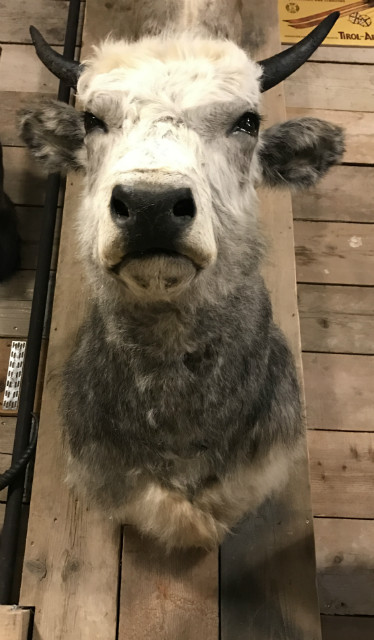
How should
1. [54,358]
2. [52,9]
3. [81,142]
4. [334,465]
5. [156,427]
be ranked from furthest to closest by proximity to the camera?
[52,9] < [334,465] < [54,358] < [81,142] < [156,427]

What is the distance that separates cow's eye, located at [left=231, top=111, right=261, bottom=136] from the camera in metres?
1.23

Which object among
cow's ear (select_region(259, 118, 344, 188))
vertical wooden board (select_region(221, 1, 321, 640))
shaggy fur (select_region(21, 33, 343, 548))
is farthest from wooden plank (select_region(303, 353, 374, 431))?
cow's ear (select_region(259, 118, 344, 188))

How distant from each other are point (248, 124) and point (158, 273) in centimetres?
55

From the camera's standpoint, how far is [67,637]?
153cm

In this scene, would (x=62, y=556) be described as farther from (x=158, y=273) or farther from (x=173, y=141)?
(x=173, y=141)

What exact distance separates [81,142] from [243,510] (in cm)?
126

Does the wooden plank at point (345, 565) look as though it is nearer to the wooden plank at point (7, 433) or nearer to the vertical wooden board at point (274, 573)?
the vertical wooden board at point (274, 573)

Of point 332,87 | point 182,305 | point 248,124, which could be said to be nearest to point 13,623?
point 182,305

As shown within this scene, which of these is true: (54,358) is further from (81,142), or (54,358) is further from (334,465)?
(334,465)

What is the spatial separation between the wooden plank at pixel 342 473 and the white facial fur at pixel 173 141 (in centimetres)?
115

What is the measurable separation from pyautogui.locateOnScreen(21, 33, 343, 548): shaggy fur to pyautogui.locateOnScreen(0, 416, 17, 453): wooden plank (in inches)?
21.3

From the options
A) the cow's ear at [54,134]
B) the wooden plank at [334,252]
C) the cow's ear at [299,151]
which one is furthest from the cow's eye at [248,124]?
the wooden plank at [334,252]

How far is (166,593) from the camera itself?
5.19 ft

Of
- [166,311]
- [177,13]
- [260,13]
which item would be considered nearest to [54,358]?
[166,311]
